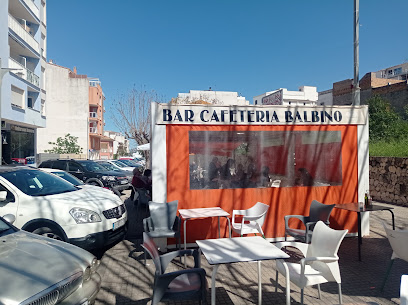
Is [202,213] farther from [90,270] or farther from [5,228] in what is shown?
[5,228]

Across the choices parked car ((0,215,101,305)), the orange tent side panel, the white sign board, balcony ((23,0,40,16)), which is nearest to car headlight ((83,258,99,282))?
parked car ((0,215,101,305))

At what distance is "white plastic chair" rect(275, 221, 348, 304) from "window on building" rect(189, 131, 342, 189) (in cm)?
264

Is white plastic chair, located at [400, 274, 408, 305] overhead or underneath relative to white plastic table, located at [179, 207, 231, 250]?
overhead

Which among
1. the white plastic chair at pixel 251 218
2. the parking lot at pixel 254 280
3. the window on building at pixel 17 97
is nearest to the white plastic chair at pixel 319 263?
the parking lot at pixel 254 280

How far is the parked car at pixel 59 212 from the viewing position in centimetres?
484

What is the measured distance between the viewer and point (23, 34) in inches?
814

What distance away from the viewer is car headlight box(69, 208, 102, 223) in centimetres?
495

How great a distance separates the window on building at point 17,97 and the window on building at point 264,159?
60.3ft

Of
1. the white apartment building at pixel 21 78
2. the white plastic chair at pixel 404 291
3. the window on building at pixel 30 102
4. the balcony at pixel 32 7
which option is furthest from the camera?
the window on building at pixel 30 102

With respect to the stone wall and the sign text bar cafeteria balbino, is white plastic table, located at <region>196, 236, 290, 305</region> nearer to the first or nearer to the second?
the sign text bar cafeteria balbino

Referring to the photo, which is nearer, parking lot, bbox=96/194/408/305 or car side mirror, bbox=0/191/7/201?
parking lot, bbox=96/194/408/305

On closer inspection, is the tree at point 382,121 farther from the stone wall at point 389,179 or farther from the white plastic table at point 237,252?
the white plastic table at point 237,252

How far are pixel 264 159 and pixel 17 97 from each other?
20.0m

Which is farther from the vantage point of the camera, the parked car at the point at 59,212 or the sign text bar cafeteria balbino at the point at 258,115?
the sign text bar cafeteria balbino at the point at 258,115
